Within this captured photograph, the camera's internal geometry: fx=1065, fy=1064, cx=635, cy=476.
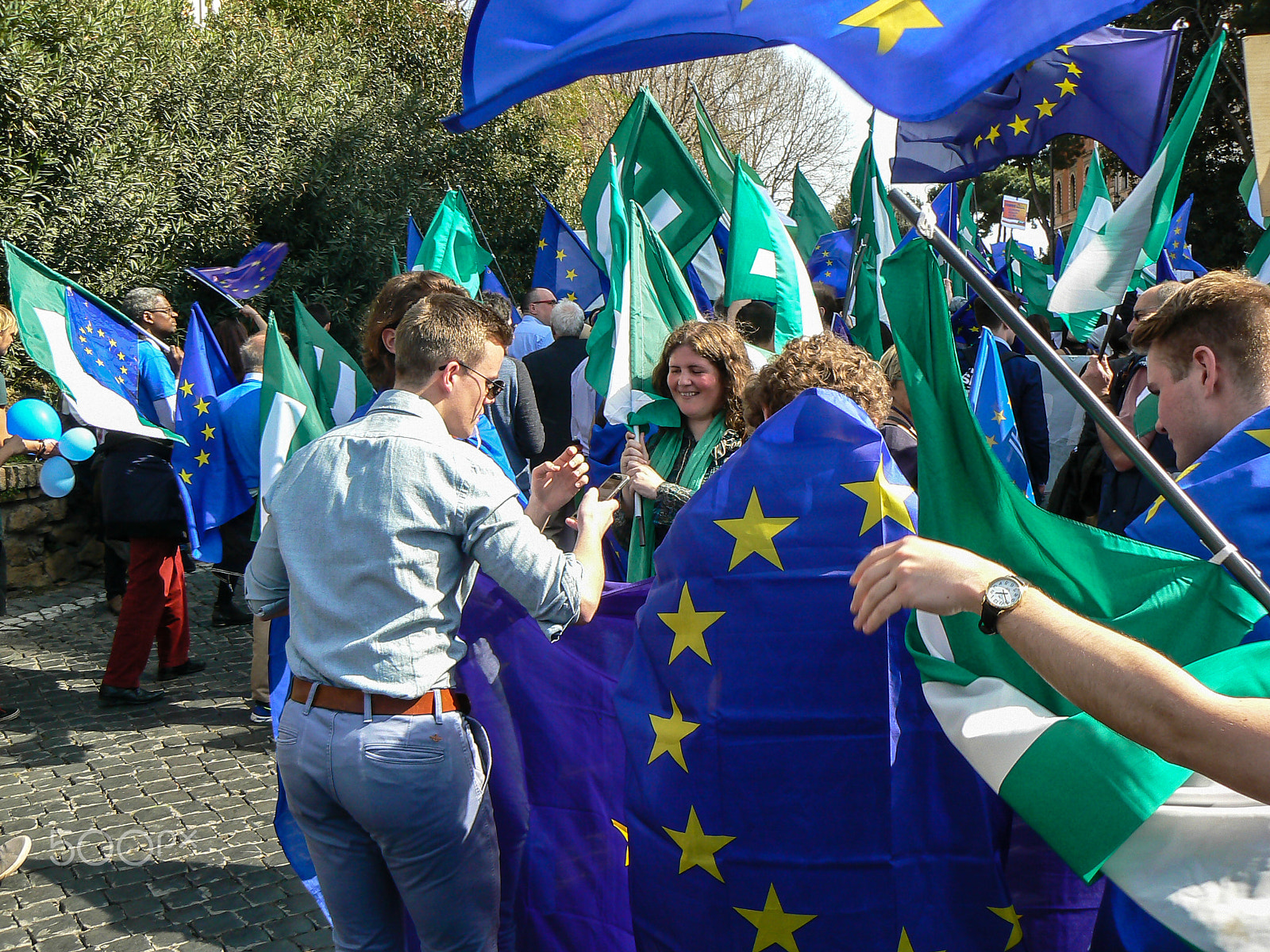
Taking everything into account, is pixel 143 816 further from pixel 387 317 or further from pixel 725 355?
pixel 725 355

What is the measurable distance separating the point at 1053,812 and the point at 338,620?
1.41 m

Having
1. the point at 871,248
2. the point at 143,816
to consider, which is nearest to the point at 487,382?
the point at 143,816

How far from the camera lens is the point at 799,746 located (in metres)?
2.07

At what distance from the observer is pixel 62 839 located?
428 cm

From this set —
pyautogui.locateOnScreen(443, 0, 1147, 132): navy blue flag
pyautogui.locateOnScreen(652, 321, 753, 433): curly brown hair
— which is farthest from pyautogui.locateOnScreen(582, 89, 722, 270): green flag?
pyautogui.locateOnScreen(443, 0, 1147, 132): navy blue flag

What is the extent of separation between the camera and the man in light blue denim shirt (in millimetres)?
2199

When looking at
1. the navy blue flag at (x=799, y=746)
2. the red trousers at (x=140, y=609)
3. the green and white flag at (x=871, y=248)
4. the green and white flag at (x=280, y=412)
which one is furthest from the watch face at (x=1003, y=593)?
the red trousers at (x=140, y=609)

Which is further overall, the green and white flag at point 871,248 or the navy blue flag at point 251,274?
the navy blue flag at point 251,274

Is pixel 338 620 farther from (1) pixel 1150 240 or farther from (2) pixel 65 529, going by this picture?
(2) pixel 65 529

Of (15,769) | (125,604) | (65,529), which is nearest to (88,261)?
(65,529)

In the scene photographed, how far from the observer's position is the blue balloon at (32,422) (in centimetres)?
562

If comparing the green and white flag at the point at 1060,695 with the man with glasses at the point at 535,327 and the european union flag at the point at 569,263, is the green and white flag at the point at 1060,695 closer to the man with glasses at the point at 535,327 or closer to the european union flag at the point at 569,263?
the man with glasses at the point at 535,327

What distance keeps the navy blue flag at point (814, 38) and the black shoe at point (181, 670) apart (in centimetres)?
470

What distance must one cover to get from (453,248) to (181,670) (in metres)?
3.03
